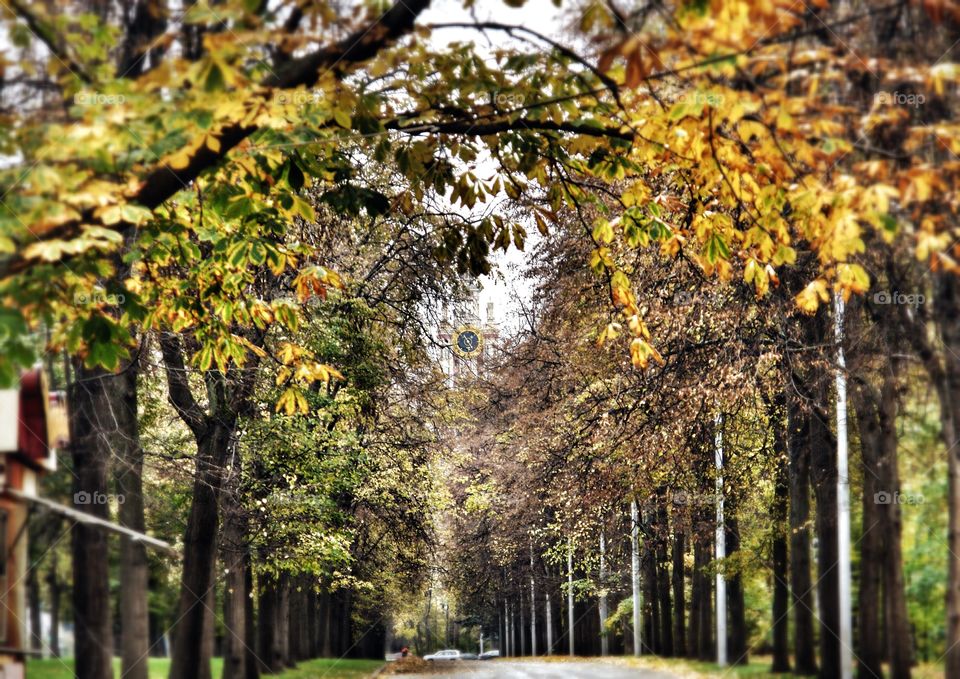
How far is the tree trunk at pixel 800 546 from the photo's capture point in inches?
271

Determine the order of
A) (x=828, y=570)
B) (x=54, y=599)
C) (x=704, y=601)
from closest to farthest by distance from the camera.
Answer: (x=54, y=599), (x=828, y=570), (x=704, y=601)

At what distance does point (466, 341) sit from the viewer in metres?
19.3

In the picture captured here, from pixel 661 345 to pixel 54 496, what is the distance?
10758 millimetres

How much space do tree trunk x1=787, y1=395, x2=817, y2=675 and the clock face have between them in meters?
6.99

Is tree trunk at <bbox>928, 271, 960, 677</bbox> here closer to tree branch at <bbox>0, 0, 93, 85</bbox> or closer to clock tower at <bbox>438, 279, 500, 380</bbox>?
tree branch at <bbox>0, 0, 93, 85</bbox>

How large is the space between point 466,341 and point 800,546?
11073 millimetres

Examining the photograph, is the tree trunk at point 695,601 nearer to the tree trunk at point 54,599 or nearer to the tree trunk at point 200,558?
the tree trunk at point 200,558

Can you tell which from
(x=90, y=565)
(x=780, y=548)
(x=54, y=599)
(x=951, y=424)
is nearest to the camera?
(x=951, y=424)

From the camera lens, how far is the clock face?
62.5 ft

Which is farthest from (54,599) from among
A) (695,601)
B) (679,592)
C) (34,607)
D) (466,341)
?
(679,592)

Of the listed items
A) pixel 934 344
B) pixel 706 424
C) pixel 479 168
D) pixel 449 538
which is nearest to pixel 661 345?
pixel 706 424

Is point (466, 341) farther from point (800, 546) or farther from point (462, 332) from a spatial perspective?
point (800, 546)

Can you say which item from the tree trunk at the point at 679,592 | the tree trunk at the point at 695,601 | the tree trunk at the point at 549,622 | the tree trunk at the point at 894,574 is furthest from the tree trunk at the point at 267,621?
the tree trunk at the point at 549,622

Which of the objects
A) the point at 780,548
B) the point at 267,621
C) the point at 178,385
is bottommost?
the point at 267,621
